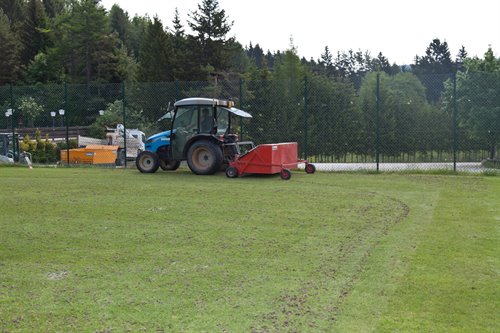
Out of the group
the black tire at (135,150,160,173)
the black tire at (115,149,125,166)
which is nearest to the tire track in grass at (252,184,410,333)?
the black tire at (135,150,160,173)

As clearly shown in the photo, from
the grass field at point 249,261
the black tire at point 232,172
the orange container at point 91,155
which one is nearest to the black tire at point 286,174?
the black tire at point 232,172

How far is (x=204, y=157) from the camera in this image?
16.1 metres

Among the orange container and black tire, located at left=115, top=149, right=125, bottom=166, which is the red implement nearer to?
black tire, located at left=115, top=149, right=125, bottom=166

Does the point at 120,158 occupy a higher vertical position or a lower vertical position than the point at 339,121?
lower

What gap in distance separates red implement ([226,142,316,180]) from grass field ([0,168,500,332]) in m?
2.54

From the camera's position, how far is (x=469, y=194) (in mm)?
12258

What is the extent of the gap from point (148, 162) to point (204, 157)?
1781 millimetres

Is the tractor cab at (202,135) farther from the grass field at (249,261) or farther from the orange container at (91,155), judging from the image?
the orange container at (91,155)

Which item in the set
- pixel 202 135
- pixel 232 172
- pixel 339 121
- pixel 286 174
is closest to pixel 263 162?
pixel 286 174

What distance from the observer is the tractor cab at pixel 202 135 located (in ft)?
52.2

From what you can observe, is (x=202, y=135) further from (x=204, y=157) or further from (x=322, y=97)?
(x=322, y=97)

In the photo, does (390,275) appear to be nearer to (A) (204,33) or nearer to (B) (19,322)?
(B) (19,322)

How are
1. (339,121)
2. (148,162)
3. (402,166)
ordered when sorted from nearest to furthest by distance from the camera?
(148,162) → (402,166) → (339,121)

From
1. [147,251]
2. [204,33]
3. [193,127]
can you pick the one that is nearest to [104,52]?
[204,33]
